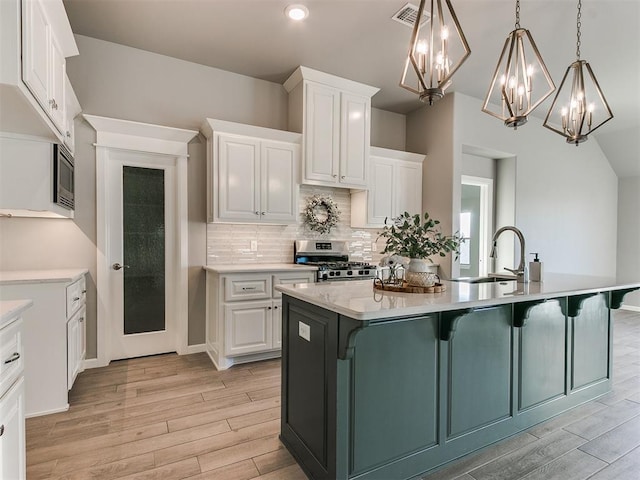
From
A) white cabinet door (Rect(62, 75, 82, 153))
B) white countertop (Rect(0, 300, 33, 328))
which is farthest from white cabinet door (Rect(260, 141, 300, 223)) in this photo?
white countertop (Rect(0, 300, 33, 328))

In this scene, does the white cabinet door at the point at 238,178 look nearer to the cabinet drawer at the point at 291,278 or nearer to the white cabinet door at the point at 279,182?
the white cabinet door at the point at 279,182

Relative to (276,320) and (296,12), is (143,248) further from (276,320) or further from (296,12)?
(296,12)

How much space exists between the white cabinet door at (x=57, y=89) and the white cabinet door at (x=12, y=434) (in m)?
1.75

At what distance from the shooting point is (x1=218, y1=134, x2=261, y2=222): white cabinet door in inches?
143

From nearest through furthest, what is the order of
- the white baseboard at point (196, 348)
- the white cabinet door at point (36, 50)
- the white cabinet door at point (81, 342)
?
1. the white cabinet door at point (36, 50)
2. the white cabinet door at point (81, 342)
3. the white baseboard at point (196, 348)

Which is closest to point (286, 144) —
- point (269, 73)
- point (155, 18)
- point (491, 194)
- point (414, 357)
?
point (269, 73)

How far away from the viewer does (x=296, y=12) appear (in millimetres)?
2992

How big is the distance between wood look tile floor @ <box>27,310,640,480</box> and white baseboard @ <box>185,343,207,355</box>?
630mm

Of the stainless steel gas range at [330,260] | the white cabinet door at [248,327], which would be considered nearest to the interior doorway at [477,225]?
the stainless steel gas range at [330,260]

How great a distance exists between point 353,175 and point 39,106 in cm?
306

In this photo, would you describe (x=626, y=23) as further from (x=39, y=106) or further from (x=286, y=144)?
(x=39, y=106)

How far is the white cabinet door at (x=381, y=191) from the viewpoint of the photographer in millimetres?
4574

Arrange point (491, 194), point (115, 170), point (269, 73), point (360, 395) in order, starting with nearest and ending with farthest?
point (360, 395), point (115, 170), point (269, 73), point (491, 194)

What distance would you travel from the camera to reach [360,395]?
170cm
